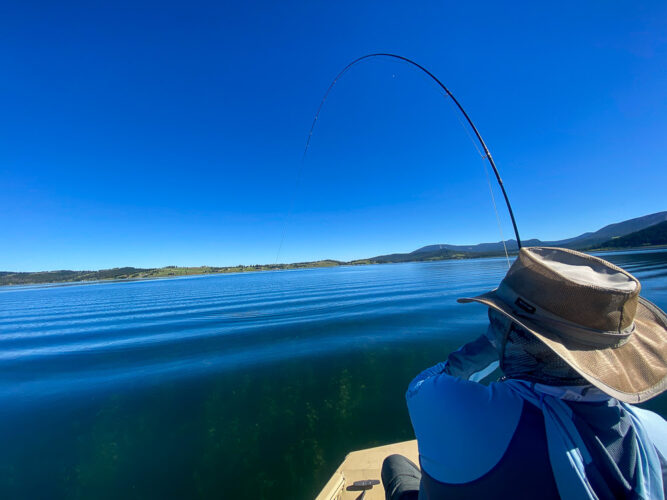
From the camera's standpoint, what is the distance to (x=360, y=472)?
3.57 metres

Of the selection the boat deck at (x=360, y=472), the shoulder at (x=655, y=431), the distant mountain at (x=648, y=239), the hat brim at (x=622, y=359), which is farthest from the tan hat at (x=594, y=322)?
the distant mountain at (x=648, y=239)

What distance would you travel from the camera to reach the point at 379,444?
4527mm

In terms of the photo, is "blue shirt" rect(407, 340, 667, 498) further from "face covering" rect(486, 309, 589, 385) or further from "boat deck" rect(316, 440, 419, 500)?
"boat deck" rect(316, 440, 419, 500)

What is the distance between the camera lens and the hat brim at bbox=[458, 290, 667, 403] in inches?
47.6

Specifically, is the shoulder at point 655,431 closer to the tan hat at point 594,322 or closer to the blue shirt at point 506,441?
the blue shirt at point 506,441

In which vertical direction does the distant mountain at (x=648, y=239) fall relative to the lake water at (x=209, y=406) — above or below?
Answer: above

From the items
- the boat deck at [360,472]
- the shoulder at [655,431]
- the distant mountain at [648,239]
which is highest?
the distant mountain at [648,239]

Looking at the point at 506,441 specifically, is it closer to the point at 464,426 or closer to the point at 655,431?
the point at 464,426

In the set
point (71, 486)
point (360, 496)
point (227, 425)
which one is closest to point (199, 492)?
point (227, 425)

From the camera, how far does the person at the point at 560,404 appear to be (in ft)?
3.64

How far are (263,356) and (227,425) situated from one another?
290 cm

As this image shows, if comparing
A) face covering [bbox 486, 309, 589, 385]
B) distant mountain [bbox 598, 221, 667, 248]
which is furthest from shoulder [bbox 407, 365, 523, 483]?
distant mountain [bbox 598, 221, 667, 248]

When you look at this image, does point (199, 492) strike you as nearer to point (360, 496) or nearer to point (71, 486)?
point (71, 486)

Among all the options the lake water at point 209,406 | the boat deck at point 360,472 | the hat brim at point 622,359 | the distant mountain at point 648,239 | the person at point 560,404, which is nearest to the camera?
the person at point 560,404
